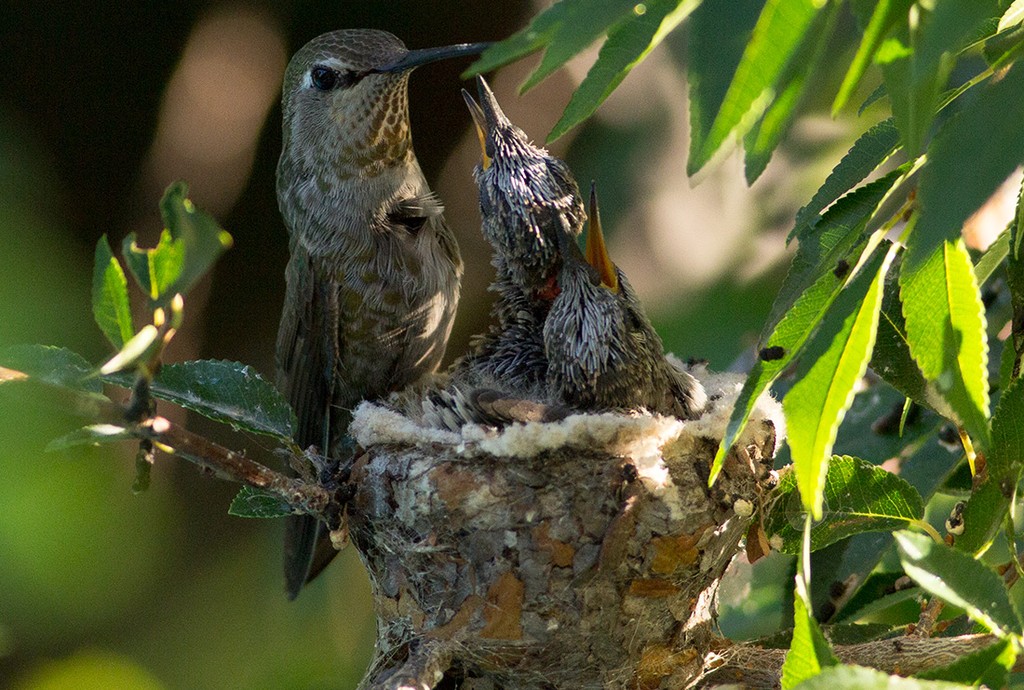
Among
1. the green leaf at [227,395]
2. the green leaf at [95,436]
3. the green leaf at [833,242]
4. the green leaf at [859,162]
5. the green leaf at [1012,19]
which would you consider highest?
the green leaf at [1012,19]

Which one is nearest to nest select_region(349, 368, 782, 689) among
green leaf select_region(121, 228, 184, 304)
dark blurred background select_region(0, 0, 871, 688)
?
green leaf select_region(121, 228, 184, 304)

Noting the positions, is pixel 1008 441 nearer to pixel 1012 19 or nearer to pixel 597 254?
pixel 1012 19

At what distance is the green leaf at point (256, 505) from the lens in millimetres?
1556

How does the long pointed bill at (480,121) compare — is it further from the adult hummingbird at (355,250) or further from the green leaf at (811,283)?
the green leaf at (811,283)

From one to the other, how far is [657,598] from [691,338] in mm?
1617

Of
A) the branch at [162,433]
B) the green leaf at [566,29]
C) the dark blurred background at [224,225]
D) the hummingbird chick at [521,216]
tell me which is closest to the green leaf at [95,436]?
the branch at [162,433]

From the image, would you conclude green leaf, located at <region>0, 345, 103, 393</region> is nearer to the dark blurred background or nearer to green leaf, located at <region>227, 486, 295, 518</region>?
green leaf, located at <region>227, 486, 295, 518</region>

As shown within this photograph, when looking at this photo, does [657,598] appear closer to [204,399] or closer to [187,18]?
[204,399]

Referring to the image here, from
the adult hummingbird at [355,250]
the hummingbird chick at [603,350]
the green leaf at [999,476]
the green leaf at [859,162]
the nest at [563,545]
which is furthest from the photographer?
the adult hummingbird at [355,250]

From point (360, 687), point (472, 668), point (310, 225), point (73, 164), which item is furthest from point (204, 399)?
point (73, 164)

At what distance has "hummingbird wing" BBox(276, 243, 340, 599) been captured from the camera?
240 centimetres

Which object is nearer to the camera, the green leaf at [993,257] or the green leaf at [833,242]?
the green leaf at [833,242]

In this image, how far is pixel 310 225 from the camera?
7.93 ft

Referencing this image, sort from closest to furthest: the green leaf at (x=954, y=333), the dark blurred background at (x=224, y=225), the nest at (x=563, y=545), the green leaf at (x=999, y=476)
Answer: the green leaf at (x=954, y=333), the green leaf at (x=999, y=476), the nest at (x=563, y=545), the dark blurred background at (x=224, y=225)
